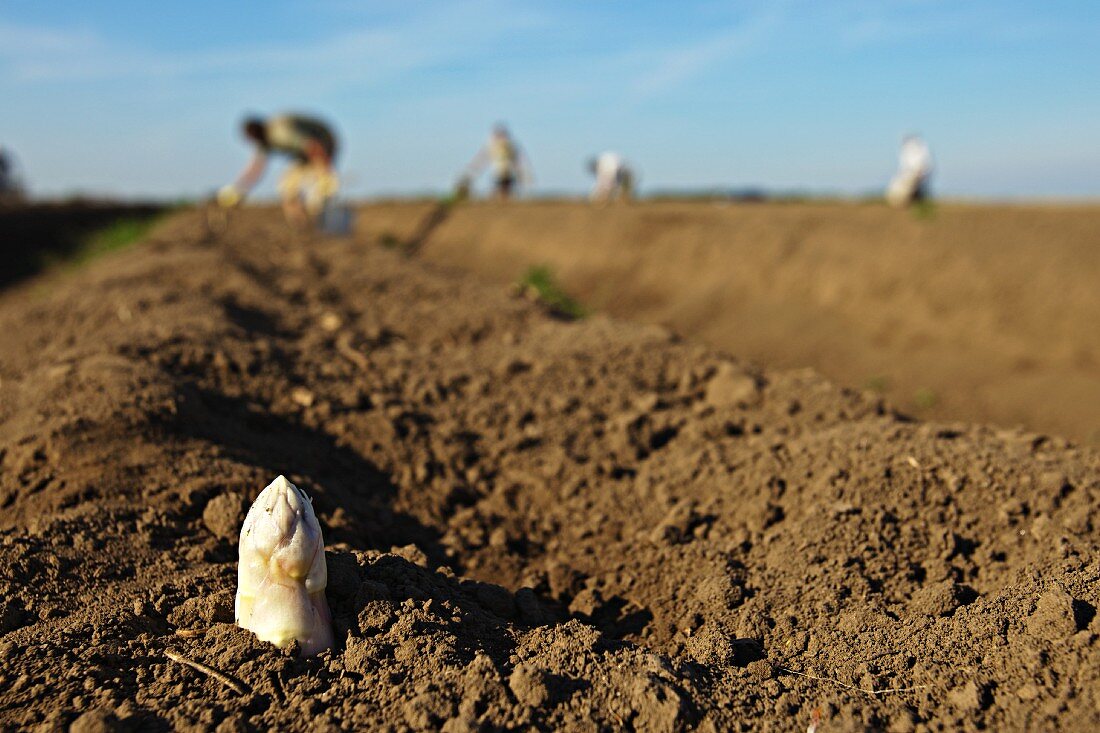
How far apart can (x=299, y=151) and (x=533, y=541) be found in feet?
33.9

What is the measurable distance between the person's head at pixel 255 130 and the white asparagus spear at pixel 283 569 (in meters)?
11.0

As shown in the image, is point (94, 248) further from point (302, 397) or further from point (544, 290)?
point (302, 397)

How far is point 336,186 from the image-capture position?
39.7ft

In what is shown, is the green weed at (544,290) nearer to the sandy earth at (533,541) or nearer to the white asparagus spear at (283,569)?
the sandy earth at (533,541)

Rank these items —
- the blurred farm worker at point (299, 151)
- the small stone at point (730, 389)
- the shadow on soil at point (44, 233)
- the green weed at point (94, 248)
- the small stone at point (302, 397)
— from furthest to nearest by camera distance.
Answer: the shadow on soil at point (44, 233) → the green weed at point (94, 248) → the blurred farm worker at point (299, 151) → the small stone at point (730, 389) → the small stone at point (302, 397)

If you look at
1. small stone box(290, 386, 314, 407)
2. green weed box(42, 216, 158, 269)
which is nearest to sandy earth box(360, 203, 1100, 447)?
small stone box(290, 386, 314, 407)

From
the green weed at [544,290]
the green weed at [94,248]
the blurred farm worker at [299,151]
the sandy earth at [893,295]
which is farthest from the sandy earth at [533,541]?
the green weed at [94,248]

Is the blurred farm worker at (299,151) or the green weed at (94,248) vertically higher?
the blurred farm worker at (299,151)

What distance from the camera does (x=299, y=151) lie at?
12.4 m

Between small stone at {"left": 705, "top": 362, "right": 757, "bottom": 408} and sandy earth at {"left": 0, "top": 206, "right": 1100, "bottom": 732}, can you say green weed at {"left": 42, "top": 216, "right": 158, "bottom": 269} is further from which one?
small stone at {"left": 705, "top": 362, "right": 757, "bottom": 408}

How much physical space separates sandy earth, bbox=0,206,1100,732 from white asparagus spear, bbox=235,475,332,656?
61 mm

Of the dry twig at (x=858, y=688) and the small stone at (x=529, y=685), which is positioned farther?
the dry twig at (x=858, y=688)

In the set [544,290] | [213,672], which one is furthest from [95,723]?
[544,290]

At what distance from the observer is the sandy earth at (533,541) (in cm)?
195
